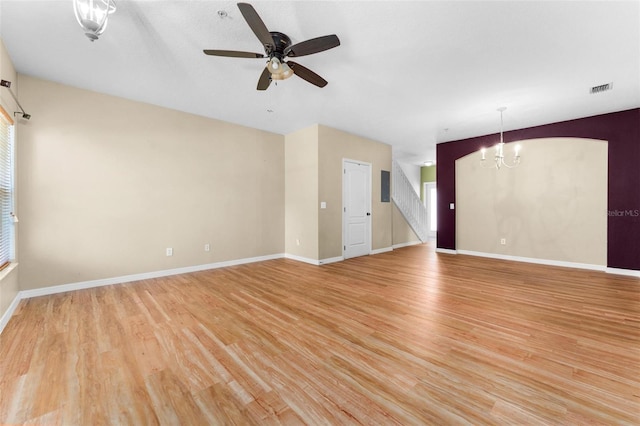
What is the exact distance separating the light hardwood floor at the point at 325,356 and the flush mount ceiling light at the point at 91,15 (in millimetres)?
2248

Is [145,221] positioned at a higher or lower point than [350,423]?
higher

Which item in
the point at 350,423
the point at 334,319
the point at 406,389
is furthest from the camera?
the point at 334,319

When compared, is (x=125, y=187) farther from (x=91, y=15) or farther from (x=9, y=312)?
(x=91, y=15)

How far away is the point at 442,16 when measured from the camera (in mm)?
2242

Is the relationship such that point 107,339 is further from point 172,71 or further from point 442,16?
point 442,16

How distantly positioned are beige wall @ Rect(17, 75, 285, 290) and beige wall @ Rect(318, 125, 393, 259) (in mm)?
1379

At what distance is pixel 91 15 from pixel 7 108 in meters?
2.40

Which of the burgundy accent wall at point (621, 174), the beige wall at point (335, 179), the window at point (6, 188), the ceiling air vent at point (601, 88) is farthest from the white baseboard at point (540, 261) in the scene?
the window at point (6, 188)

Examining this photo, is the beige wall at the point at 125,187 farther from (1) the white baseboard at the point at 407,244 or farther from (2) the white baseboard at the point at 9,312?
(1) the white baseboard at the point at 407,244

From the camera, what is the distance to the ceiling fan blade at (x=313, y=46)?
2.08m

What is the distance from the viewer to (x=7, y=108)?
288 centimetres

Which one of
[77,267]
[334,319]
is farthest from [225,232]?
[334,319]

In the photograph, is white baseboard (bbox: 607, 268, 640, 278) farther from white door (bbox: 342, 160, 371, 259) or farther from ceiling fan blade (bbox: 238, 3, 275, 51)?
ceiling fan blade (bbox: 238, 3, 275, 51)

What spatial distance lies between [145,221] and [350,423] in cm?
418
